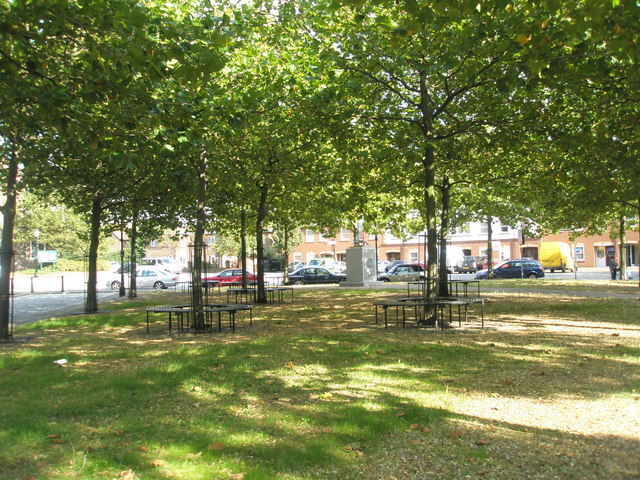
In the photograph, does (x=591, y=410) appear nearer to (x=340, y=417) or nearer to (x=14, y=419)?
(x=340, y=417)

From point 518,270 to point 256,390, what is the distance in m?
38.1

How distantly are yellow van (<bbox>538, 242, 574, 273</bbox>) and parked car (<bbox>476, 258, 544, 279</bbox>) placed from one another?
27.4 ft

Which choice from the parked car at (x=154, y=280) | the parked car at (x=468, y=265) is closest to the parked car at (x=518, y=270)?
the parked car at (x=468, y=265)

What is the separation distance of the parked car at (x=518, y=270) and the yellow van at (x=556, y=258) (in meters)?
8.35

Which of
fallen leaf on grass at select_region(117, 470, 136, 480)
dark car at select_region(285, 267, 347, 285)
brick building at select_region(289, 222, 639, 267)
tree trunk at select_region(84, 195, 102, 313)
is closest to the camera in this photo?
fallen leaf on grass at select_region(117, 470, 136, 480)

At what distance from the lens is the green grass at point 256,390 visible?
4.18 m

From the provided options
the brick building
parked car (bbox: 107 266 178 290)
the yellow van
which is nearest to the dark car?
parked car (bbox: 107 266 178 290)

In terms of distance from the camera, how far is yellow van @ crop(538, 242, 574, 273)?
159 feet

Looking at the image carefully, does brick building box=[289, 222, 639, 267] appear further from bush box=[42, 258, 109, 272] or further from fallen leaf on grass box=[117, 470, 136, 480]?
fallen leaf on grass box=[117, 470, 136, 480]

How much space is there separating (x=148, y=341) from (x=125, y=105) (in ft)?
15.7

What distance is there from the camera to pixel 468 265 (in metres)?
54.8

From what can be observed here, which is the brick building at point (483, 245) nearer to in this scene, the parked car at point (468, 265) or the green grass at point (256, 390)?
the parked car at point (468, 265)

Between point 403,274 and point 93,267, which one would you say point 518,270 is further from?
point 93,267

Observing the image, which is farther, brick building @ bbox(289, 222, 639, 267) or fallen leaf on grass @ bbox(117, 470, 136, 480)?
brick building @ bbox(289, 222, 639, 267)
